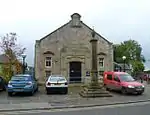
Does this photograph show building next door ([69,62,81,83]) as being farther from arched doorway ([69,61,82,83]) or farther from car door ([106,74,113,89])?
car door ([106,74,113,89])

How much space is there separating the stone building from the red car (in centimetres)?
1245

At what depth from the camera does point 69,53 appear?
147ft

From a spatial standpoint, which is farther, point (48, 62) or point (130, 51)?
point (130, 51)

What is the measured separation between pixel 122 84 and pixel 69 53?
1719 centimetres

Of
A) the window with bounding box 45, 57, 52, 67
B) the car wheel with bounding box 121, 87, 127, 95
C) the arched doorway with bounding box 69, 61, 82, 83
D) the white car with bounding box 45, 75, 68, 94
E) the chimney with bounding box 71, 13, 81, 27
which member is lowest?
the car wheel with bounding box 121, 87, 127, 95

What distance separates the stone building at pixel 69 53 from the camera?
145ft

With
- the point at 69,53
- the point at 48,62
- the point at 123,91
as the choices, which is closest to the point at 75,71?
the point at 69,53

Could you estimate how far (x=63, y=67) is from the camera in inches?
1738

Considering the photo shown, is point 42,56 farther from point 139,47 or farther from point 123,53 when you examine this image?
point 139,47

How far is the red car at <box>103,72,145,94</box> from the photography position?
27.7 metres

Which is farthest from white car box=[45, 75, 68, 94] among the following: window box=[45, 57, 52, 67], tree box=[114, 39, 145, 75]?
tree box=[114, 39, 145, 75]

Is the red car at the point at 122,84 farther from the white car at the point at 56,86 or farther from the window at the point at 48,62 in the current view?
the window at the point at 48,62

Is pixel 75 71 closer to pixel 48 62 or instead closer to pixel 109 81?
pixel 48 62

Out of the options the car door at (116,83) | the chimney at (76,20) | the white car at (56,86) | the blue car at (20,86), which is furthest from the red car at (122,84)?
the chimney at (76,20)
